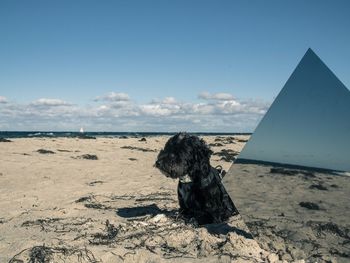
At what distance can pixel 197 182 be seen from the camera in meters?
5.18

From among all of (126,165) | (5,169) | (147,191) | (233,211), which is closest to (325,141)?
(233,211)

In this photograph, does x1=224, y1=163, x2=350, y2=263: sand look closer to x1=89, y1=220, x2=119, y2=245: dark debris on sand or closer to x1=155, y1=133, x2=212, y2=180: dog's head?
x1=155, y1=133, x2=212, y2=180: dog's head

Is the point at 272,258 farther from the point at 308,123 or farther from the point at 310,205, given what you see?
the point at 308,123

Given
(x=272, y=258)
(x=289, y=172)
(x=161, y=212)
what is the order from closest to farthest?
(x=289, y=172), (x=272, y=258), (x=161, y=212)

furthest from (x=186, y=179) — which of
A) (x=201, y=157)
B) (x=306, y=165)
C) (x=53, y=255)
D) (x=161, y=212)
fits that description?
(x=306, y=165)

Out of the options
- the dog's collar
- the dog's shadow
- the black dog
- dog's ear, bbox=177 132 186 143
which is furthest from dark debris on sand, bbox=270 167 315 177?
dog's ear, bbox=177 132 186 143

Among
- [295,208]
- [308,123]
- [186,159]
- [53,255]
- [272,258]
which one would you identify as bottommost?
[53,255]

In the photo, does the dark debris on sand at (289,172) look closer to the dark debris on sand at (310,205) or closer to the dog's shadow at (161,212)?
the dark debris on sand at (310,205)

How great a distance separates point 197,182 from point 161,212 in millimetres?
1331

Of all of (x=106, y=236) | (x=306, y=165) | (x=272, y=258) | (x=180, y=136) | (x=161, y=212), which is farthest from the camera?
(x=161, y=212)

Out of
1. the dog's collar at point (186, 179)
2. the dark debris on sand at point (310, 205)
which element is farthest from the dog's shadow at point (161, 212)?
the dark debris on sand at point (310, 205)

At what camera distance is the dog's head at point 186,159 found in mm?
5223

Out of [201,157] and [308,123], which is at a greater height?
[308,123]

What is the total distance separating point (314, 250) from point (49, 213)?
13.6 ft
